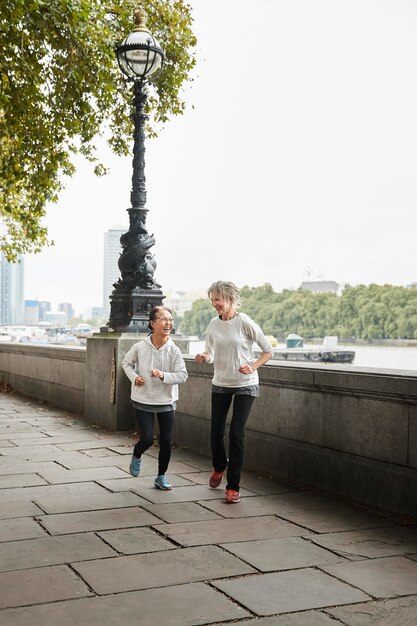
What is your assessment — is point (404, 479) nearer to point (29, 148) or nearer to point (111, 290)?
point (111, 290)

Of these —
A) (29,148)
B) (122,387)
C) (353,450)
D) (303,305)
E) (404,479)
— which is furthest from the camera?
(303,305)

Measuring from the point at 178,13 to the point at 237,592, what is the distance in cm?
1499

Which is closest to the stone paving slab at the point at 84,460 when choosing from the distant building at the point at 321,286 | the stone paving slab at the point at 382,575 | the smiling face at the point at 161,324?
the smiling face at the point at 161,324

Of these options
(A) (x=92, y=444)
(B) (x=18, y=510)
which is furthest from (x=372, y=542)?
(A) (x=92, y=444)

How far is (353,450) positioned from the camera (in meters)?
6.21

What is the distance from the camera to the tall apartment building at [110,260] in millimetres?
10648

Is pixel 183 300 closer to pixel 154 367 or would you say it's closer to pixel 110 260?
pixel 110 260

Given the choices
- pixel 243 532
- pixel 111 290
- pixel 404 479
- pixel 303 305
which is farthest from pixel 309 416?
pixel 303 305

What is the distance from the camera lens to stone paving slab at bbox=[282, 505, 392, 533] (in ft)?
17.7

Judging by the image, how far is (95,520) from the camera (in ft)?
18.1

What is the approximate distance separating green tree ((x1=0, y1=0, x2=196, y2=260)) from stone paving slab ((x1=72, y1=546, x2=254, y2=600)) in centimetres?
849

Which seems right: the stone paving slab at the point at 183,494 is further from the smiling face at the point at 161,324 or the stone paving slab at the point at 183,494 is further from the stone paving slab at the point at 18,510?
the smiling face at the point at 161,324

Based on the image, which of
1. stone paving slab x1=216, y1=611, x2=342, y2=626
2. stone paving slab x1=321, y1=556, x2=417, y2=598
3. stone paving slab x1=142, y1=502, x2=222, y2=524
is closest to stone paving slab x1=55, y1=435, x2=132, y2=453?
stone paving slab x1=142, y1=502, x2=222, y2=524

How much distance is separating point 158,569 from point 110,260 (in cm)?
833
